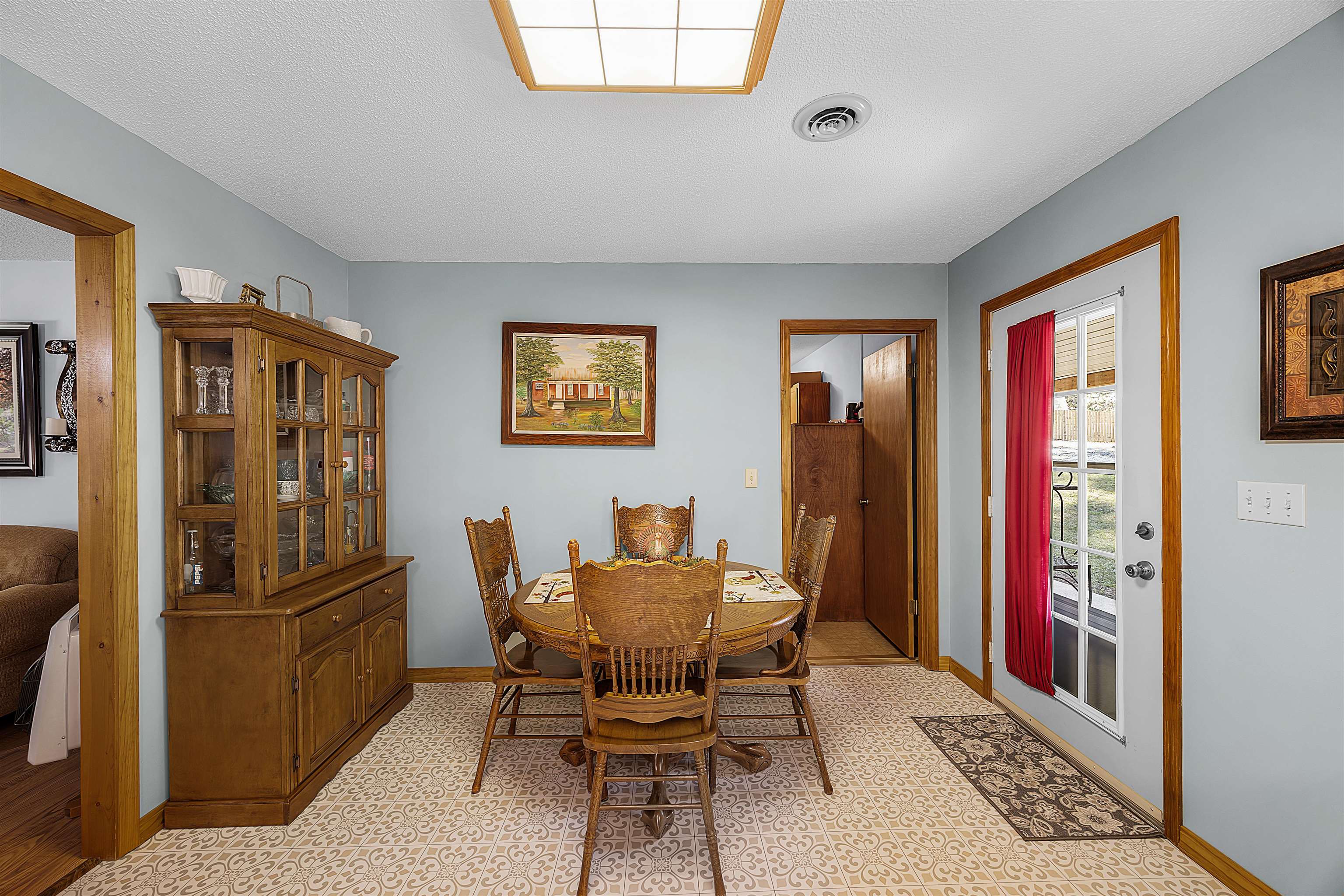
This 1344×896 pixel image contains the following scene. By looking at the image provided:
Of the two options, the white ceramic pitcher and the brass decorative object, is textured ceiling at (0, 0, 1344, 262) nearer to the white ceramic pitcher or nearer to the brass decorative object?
the white ceramic pitcher

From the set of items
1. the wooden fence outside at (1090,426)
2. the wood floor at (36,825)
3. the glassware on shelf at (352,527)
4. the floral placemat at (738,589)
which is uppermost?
the wooden fence outside at (1090,426)

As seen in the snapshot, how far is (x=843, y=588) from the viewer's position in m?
4.39

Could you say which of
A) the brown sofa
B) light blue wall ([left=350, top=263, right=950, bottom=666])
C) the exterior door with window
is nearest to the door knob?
the exterior door with window

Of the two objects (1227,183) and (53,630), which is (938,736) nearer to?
(1227,183)

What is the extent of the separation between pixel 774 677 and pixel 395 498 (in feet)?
7.95

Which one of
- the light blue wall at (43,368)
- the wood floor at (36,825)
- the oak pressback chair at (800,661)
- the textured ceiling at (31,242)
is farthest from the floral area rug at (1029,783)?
the light blue wall at (43,368)

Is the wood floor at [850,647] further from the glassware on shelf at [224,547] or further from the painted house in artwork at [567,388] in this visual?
the glassware on shelf at [224,547]

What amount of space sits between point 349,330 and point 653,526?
6.24 ft

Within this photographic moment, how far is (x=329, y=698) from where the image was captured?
7.65 feet

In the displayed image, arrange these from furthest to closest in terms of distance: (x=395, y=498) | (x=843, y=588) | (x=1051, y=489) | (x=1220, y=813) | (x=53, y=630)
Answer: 1. (x=843, y=588)
2. (x=395, y=498)
3. (x=1051, y=489)
4. (x=53, y=630)
5. (x=1220, y=813)

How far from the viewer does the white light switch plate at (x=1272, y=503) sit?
1.53 metres

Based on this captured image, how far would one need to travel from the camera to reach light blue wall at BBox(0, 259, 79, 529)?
330cm

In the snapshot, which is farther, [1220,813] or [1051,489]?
[1051,489]

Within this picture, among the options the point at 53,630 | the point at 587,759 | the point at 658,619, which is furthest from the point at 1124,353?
the point at 53,630
